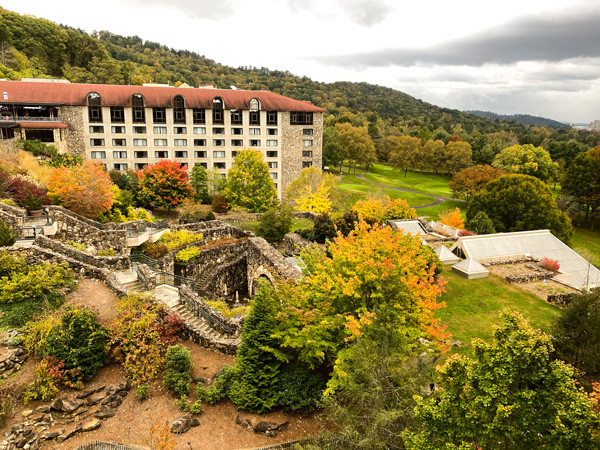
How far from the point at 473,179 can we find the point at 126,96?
60.7 m

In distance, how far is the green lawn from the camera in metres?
22.8

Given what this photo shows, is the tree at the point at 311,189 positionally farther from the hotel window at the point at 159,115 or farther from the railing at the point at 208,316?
the railing at the point at 208,316

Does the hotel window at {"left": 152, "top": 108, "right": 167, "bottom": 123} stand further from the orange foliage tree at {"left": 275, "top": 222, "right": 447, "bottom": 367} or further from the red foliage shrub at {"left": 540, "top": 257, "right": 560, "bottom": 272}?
the red foliage shrub at {"left": 540, "top": 257, "right": 560, "bottom": 272}

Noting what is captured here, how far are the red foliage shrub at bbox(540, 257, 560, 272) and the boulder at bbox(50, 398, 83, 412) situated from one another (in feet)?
118

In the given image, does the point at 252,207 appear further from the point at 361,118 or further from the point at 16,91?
the point at 361,118

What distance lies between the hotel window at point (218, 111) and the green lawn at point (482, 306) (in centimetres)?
4435

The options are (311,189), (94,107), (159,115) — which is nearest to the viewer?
(311,189)

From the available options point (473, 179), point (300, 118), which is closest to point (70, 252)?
point (300, 118)

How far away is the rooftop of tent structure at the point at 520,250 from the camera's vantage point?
34.7 m

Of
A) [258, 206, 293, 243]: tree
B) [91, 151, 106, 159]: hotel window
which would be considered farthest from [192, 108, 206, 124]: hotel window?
[258, 206, 293, 243]: tree

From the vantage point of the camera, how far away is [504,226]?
1959 inches

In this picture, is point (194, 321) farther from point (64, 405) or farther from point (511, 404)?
point (511, 404)

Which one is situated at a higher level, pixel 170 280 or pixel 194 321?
pixel 170 280

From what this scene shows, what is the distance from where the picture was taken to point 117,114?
55594mm
